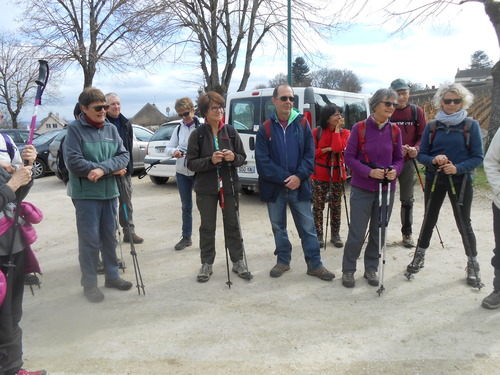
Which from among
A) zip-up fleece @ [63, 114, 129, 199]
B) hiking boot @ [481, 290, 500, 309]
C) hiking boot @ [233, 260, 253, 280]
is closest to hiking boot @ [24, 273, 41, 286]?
zip-up fleece @ [63, 114, 129, 199]

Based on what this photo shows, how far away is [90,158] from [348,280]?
2.74 m

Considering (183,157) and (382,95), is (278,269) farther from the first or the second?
(382,95)

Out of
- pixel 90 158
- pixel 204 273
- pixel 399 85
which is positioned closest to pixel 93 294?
pixel 204 273

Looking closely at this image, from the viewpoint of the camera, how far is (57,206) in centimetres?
816

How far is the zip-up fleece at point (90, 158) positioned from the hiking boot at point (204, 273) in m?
1.19

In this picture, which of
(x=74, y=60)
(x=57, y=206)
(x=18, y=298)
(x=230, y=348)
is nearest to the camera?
(x=18, y=298)

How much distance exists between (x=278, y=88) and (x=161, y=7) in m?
12.2

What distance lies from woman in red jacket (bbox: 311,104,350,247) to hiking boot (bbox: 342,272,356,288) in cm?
117

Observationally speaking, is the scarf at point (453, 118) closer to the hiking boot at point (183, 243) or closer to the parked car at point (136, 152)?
the hiking boot at point (183, 243)

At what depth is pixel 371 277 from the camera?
156 inches

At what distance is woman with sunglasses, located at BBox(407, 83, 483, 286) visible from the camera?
3.77 meters

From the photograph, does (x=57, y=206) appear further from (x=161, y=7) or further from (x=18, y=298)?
(x=161, y=7)

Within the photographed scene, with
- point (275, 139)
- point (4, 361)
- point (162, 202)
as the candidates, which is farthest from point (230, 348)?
point (162, 202)

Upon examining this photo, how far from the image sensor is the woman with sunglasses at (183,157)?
5.04 meters
